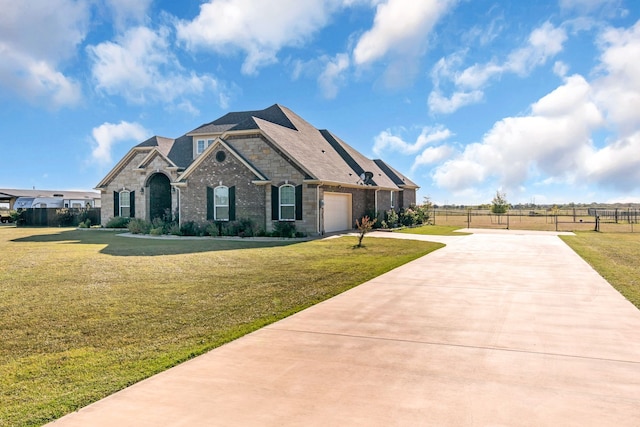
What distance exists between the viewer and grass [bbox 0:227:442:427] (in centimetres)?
420

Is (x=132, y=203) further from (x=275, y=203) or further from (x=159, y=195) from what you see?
(x=275, y=203)

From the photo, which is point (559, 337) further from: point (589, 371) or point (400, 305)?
point (400, 305)

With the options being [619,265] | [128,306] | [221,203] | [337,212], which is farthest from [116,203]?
[619,265]

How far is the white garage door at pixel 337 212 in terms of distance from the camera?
75.5 feet

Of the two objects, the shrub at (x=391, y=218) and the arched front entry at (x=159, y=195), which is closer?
the arched front entry at (x=159, y=195)

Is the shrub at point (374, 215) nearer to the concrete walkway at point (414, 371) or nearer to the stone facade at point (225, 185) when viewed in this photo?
the stone facade at point (225, 185)

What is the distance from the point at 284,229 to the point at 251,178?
3238mm

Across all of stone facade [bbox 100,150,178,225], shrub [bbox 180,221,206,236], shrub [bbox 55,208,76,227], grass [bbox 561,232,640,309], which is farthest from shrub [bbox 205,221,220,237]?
shrub [bbox 55,208,76,227]

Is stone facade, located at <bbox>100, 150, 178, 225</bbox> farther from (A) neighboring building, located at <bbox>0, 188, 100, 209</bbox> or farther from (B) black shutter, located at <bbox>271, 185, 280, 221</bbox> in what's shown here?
(A) neighboring building, located at <bbox>0, 188, 100, 209</bbox>

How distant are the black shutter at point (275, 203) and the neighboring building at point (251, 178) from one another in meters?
0.05

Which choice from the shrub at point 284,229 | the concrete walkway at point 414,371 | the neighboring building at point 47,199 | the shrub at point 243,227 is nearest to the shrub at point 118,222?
the shrub at point 243,227

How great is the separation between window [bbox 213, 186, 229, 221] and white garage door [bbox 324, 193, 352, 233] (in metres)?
5.24

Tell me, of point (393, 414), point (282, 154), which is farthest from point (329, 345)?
→ point (282, 154)

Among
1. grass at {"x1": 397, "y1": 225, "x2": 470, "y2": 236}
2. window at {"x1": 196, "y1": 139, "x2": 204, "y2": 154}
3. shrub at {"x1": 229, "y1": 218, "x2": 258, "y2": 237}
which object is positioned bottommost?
grass at {"x1": 397, "y1": 225, "x2": 470, "y2": 236}
